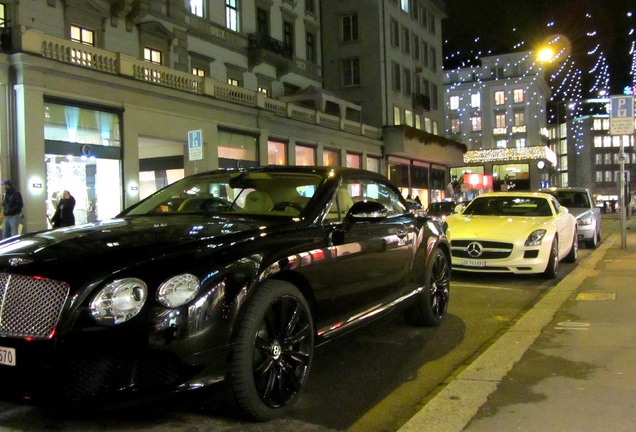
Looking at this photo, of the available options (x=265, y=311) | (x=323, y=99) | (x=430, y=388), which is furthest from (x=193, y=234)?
(x=323, y=99)

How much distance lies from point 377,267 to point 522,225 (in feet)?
18.1

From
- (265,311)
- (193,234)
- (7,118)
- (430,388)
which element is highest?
(7,118)

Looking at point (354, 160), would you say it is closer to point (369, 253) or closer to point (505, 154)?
point (369, 253)

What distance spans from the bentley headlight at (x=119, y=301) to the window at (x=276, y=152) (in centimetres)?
2197

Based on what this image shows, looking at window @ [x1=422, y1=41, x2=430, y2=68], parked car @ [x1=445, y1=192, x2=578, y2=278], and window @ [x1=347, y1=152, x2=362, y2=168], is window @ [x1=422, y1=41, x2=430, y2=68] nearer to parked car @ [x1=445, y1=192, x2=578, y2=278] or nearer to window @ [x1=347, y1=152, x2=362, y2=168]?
window @ [x1=347, y1=152, x2=362, y2=168]

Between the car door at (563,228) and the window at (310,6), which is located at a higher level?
the window at (310,6)

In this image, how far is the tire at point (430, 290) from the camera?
5.62 m

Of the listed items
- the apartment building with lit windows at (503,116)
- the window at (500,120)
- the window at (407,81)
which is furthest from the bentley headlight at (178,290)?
the window at (500,120)

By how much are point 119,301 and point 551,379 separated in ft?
10.1

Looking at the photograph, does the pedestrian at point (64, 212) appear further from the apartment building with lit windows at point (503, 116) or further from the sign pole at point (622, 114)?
the apartment building with lit windows at point (503, 116)

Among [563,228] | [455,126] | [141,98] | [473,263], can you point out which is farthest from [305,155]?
[455,126]

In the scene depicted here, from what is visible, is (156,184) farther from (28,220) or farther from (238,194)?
(238,194)

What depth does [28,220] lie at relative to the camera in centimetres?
1500

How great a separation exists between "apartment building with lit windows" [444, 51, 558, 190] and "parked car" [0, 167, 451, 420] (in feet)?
198
